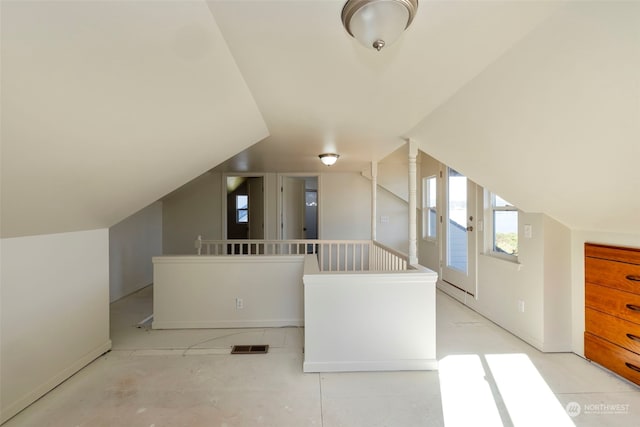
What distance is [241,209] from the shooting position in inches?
282

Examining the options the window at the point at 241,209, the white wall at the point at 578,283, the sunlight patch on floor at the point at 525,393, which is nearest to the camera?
the sunlight patch on floor at the point at 525,393

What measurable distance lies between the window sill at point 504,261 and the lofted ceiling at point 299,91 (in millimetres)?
659

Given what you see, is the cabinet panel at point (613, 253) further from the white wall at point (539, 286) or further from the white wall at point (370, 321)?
the white wall at point (370, 321)

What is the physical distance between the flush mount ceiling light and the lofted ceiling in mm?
102

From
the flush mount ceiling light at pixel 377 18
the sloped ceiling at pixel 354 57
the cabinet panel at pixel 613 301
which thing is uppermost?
the sloped ceiling at pixel 354 57

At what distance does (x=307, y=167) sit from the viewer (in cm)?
560

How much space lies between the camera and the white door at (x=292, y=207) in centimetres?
604

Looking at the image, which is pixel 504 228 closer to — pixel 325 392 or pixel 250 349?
pixel 325 392

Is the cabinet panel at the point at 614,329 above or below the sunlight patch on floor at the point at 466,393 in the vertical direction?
above

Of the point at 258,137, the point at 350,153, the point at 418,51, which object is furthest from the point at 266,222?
the point at 418,51

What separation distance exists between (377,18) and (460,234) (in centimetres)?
383

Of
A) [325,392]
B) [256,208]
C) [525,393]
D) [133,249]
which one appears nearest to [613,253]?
[525,393]

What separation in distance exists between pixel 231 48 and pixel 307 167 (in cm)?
403

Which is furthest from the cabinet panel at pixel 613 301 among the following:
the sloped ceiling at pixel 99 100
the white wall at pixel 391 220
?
the white wall at pixel 391 220
